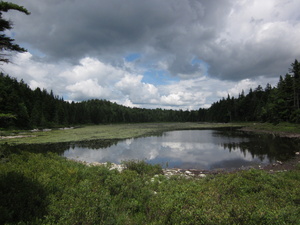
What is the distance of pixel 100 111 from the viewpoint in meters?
147

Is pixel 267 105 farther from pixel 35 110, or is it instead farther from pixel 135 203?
pixel 35 110

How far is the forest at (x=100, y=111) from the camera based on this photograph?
5800cm

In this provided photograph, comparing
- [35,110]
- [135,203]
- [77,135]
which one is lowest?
[77,135]

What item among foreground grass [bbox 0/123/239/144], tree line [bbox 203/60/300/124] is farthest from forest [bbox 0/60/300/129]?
foreground grass [bbox 0/123/239/144]

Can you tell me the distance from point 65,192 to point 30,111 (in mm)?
90645

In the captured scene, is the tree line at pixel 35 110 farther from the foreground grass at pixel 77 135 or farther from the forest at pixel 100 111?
the foreground grass at pixel 77 135

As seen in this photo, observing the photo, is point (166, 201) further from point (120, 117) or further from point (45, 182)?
point (120, 117)

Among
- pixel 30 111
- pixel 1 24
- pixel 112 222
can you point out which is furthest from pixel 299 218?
pixel 30 111

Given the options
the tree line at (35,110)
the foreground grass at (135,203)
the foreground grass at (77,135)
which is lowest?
the foreground grass at (77,135)

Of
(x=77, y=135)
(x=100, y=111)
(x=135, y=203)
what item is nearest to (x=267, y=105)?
(x=77, y=135)

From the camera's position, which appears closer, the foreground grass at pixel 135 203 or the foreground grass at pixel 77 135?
the foreground grass at pixel 135 203

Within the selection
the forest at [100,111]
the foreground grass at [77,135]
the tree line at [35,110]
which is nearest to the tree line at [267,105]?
the forest at [100,111]

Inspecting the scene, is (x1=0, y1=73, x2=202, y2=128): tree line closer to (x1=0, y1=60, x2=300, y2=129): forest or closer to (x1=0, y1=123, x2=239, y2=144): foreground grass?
(x1=0, y1=60, x2=300, y2=129): forest

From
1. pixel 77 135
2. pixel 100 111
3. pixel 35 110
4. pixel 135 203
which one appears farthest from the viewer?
pixel 100 111
